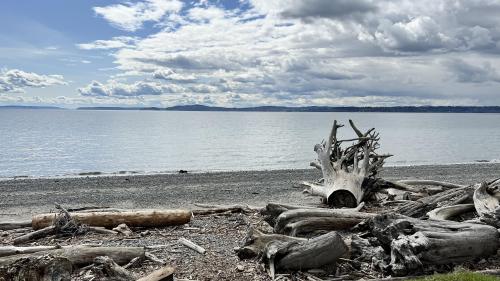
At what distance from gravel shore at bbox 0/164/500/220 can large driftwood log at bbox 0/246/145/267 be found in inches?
354

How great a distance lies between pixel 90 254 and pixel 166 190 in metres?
14.7

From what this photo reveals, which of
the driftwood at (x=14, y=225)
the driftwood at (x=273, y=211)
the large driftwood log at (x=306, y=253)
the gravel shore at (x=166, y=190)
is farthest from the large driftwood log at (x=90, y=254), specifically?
the gravel shore at (x=166, y=190)

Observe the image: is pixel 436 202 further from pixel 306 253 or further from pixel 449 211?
pixel 306 253

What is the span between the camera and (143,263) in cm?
823

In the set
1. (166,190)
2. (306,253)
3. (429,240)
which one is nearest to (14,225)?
(306,253)

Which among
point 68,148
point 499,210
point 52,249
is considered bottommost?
point 68,148

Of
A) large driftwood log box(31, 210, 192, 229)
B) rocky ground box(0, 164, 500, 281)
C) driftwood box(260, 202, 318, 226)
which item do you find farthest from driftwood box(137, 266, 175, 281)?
large driftwood log box(31, 210, 192, 229)

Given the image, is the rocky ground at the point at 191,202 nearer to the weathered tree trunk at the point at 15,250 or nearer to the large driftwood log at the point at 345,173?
the weathered tree trunk at the point at 15,250

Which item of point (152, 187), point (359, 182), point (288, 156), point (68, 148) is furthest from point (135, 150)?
point (359, 182)

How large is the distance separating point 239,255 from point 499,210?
4510mm

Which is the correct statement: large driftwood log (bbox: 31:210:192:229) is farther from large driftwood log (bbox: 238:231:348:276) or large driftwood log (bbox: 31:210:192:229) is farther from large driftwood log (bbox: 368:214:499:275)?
large driftwood log (bbox: 368:214:499:275)

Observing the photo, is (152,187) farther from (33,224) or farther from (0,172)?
(0,172)

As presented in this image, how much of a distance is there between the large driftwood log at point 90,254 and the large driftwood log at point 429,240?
13.1 feet

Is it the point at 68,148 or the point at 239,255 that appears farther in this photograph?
the point at 68,148
